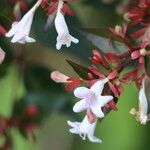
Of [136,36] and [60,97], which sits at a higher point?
[136,36]

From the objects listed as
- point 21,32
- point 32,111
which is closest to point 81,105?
point 21,32

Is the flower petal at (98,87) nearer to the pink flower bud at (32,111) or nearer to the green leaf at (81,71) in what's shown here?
the green leaf at (81,71)

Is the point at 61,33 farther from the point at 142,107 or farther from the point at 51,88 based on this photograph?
the point at 51,88

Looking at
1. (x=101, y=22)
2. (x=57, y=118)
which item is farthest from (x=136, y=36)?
(x=57, y=118)

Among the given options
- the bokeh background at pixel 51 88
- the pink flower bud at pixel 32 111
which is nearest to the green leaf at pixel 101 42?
the bokeh background at pixel 51 88

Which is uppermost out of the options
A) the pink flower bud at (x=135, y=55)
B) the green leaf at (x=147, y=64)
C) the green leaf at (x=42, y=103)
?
the pink flower bud at (x=135, y=55)

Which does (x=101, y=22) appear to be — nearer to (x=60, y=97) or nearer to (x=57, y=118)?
(x=60, y=97)
